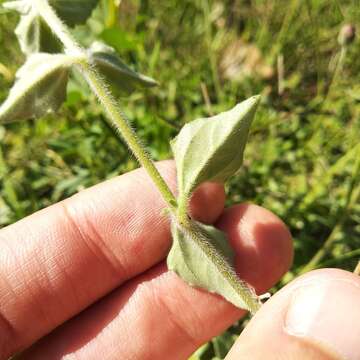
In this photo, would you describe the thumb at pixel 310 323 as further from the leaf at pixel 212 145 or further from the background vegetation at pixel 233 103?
the background vegetation at pixel 233 103

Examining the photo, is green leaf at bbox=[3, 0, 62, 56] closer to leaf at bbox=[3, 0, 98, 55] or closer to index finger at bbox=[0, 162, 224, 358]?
leaf at bbox=[3, 0, 98, 55]

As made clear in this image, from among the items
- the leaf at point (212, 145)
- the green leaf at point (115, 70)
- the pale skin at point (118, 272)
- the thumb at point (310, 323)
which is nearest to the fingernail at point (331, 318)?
the thumb at point (310, 323)

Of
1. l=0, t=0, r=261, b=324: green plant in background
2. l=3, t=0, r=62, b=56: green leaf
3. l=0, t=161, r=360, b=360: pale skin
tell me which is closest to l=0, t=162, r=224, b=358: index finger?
l=0, t=161, r=360, b=360: pale skin

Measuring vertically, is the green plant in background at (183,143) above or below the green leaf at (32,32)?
below

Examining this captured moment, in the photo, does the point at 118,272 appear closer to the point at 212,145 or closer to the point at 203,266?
the point at 203,266

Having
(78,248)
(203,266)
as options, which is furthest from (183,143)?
(78,248)

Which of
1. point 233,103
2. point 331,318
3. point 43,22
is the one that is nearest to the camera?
point 331,318

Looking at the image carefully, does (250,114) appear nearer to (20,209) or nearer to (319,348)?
(319,348)
